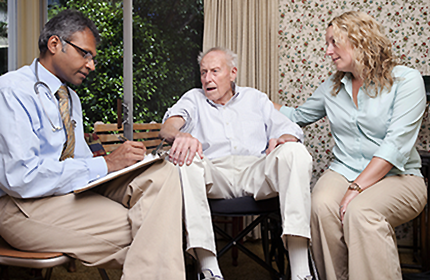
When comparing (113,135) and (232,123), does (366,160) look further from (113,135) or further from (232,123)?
(113,135)

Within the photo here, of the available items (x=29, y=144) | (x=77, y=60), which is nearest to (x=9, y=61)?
(x=77, y=60)

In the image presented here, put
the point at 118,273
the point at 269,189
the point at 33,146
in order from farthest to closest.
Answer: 1. the point at 118,273
2. the point at 269,189
3. the point at 33,146

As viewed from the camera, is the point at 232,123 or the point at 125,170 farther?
the point at 232,123

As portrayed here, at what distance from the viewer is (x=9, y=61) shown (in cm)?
298

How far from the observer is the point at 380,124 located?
5.50 ft

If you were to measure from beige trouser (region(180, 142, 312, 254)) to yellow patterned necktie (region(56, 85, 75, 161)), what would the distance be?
453 millimetres

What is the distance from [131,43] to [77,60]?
159cm

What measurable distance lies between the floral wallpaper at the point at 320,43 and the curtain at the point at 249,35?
117 millimetres

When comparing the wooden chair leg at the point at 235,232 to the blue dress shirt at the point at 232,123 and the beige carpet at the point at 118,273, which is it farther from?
the blue dress shirt at the point at 232,123

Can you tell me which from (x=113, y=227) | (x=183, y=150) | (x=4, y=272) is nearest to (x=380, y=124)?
(x=183, y=150)

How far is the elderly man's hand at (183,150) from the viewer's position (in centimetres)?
145

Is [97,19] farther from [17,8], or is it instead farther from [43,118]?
[43,118]

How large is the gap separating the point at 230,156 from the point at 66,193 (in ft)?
2.97

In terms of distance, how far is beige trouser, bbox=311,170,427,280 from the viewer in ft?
4.47
